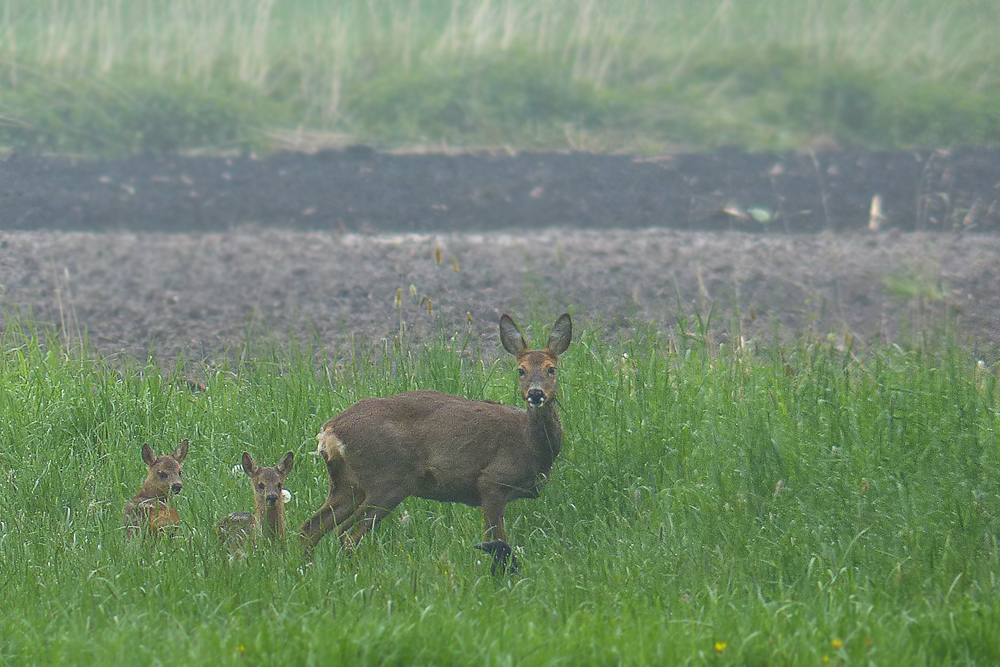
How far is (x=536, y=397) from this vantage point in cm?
591

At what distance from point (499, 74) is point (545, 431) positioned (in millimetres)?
8650

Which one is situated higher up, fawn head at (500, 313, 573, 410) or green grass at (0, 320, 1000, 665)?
fawn head at (500, 313, 573, 410)

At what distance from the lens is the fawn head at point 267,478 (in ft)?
20.5

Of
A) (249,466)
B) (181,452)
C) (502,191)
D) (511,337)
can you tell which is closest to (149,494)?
(181,452)

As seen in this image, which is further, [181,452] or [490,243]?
[490,243]

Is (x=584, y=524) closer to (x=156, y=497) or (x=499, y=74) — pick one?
(x=156, y=497)

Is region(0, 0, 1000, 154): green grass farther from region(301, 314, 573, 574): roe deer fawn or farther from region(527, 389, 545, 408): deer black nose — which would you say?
region(527, 389, 545, 408): deer black nose

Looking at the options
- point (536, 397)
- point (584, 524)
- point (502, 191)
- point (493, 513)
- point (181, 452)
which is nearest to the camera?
point (536, 397)

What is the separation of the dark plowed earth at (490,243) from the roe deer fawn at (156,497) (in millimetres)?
2495

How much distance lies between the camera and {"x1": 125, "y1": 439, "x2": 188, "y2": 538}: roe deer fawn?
6.23 metres

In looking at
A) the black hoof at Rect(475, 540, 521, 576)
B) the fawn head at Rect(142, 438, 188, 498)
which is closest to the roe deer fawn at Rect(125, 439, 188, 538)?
the fawn head at Rect(142, 438, 188, 498)

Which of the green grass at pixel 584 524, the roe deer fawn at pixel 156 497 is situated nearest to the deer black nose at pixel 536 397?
the green grass at pixel 584 524

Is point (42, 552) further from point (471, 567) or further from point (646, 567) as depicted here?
point (646, 567)

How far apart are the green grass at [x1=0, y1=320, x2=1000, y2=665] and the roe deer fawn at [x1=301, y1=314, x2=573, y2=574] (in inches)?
7.9
